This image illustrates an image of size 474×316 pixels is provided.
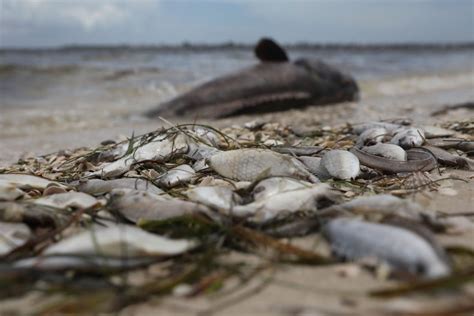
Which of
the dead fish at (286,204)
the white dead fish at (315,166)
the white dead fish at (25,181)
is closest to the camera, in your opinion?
the dead fish at (286,204)

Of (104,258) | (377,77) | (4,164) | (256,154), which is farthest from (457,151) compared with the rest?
(377,77)

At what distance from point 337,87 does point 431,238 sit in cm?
768

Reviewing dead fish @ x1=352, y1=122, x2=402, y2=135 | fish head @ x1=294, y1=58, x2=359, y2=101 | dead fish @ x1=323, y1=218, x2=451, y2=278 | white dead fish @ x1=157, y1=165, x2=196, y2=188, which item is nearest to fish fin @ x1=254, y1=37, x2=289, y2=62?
fish head @ x1=294, y1=58, x2=359, y2=101

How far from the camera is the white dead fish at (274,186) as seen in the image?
7.51 feet

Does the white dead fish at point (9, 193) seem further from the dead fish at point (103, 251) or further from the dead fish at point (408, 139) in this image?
the dead fish at point (408, 139)

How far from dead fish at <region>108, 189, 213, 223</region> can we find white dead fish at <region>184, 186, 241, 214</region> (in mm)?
61

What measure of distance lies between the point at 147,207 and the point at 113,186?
0.59 m

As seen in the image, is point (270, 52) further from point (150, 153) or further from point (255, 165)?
point (255, 165)

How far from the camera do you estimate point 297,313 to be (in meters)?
1.44

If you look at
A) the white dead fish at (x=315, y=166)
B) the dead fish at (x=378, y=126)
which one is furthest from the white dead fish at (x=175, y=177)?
the dead fish at (x=378, y=126)

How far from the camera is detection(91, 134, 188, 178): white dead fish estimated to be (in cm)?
321

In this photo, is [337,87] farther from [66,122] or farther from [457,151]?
[457,151]

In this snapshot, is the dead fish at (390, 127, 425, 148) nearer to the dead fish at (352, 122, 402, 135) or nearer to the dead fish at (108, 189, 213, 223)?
the dead fish at (352, 122, 402, 135)

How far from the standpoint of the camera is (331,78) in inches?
361
